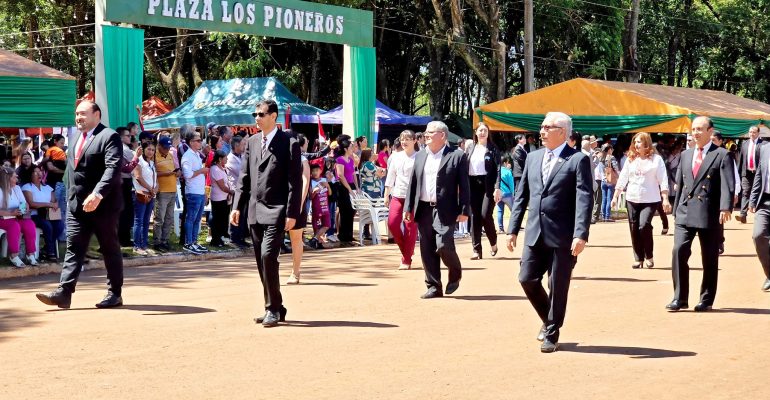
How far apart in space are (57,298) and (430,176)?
158 inches

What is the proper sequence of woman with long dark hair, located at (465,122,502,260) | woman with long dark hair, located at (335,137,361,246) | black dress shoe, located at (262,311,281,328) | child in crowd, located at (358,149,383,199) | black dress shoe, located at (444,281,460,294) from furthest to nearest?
child in crowd, located at (358,149,383,199) < woman with long dark hair, located at (335,137,361,246) < woman with long dark hair, located at (465,122,502,260) < black dress shoe, located at (444,281,460,294) < black dress shoe, located at (262,311,281,328)

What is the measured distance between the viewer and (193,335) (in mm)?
8539

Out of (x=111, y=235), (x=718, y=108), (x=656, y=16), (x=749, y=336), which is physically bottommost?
(x=749, y=336)

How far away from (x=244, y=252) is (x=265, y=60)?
2350 centimetres

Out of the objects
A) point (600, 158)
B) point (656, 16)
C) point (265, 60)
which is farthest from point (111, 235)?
point (656, 16)

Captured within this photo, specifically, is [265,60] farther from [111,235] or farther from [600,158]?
[111,235]

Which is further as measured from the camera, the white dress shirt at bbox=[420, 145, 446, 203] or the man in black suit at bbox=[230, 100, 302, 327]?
the white dress shirt at bbox=[420, 145, 446, 203]

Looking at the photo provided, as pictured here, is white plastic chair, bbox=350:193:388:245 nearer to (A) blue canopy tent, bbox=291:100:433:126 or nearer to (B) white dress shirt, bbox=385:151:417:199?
(B) white dress shirt, bbox=385:151:417:199

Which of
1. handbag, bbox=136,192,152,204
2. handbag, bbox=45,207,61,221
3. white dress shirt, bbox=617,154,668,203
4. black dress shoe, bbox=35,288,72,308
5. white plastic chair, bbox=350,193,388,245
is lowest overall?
black dress shoe, bbox=35,288,72,308

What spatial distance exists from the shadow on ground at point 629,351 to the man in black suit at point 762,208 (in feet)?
12.5

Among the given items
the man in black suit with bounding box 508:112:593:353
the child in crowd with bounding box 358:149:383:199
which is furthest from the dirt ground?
the child in crowd with bounding box 358:149:383:199

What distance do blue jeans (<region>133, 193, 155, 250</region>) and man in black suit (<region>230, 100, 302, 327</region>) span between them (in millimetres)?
5528

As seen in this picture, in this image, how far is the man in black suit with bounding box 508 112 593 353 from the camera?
26.0 feet


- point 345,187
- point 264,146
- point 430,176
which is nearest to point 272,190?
point 264,146
